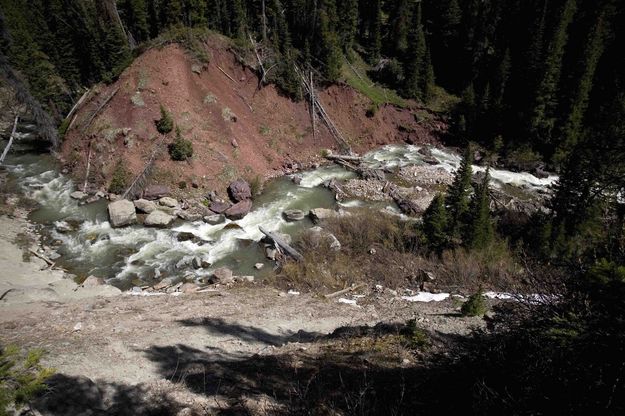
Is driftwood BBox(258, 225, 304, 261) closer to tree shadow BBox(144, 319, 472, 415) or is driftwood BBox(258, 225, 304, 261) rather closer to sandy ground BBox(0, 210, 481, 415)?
sandy ground BBox(0, 210, 481, 415)

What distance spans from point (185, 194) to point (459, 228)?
19.5m

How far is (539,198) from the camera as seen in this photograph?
3031cm

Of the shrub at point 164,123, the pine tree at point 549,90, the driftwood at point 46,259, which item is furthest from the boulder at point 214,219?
the pine tree at point 549,90

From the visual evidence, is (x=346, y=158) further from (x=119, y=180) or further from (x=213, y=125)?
(x=119, y=180)

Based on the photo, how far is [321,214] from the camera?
26.1 meters

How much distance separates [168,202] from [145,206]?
5.11ft

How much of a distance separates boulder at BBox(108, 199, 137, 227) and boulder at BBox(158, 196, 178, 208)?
6.39 feet

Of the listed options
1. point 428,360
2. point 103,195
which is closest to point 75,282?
point 103,195

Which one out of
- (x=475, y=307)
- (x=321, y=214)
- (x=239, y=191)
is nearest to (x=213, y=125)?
(x=239, y=191)

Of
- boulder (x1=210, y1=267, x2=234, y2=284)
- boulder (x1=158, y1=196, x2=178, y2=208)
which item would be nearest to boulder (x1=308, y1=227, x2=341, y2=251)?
boulder (x1=210, y1=267, x2=234, y2=284)

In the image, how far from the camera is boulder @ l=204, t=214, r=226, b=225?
25.4m

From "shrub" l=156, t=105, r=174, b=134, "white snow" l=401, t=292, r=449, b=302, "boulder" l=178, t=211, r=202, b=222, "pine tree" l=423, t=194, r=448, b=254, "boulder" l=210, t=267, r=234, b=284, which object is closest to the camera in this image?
"white snow" l=401, t=292, r=449, b=302

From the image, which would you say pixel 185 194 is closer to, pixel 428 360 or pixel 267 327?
pixel 267 327

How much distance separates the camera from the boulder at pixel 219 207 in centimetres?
2644
